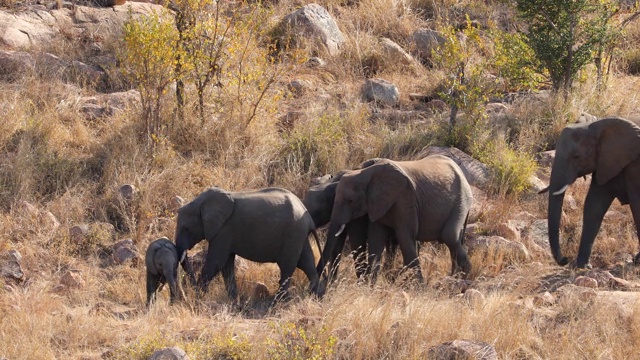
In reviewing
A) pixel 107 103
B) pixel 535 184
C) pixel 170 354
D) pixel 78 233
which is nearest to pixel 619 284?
pixel 535 184

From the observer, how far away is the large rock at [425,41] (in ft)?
63.2

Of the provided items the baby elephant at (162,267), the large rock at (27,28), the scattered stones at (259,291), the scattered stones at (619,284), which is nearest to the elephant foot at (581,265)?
the scattered stones at (619,284)

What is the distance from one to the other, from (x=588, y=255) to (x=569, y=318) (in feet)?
8.72

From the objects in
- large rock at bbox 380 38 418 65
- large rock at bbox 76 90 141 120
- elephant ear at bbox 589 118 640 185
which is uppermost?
elephant ear at bbox 589 118 640 185

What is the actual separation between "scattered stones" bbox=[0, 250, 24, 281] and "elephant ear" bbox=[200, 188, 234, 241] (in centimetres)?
196

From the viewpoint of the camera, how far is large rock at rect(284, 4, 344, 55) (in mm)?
18688

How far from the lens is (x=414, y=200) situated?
38.9ft

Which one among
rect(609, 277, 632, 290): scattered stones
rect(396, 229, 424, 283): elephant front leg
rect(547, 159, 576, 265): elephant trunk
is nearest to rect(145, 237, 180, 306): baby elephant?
rect(396, 229, 424, 283): elephant front leg

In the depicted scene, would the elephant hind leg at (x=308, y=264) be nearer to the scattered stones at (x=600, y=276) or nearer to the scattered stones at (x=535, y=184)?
the scattered stones at (x=600, y=276)

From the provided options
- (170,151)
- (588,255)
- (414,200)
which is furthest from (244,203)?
(588,255)

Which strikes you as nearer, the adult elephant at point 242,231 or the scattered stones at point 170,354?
the scattered stones at point 170,354

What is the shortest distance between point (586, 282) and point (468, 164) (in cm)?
352

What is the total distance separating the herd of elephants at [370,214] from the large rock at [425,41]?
668 cm

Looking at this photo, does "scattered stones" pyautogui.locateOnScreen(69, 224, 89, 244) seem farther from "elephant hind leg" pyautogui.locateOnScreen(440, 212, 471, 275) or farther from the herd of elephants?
"elephant hind leg" pyautogui.locateOnScreen(440, 212, 471, 275)
